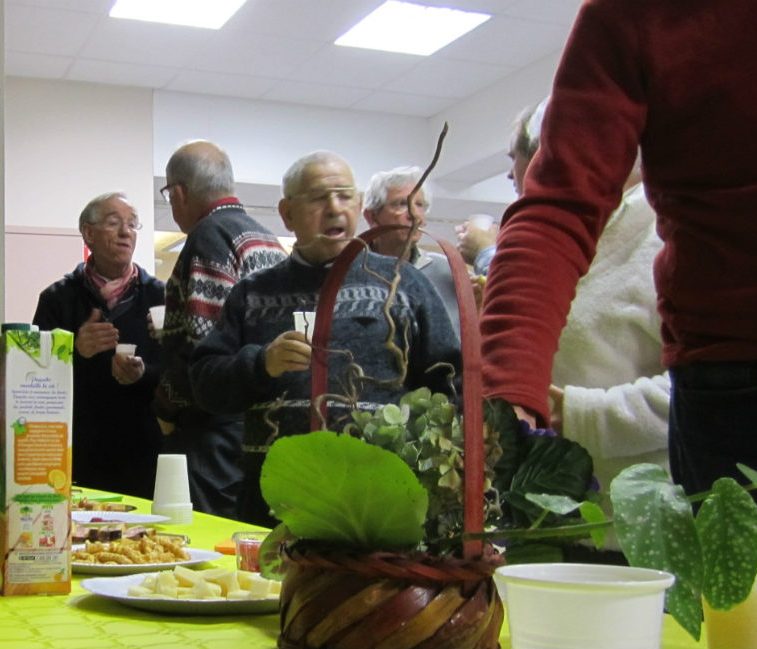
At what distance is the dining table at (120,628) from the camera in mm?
813

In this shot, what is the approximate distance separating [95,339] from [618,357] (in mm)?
2081

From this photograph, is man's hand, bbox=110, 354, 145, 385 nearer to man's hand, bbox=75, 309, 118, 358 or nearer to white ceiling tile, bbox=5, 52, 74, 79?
man's hand, bbox=75, 309, 118, 358

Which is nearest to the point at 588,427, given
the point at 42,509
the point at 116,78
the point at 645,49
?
the point at 645,49

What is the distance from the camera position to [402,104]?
684 cm

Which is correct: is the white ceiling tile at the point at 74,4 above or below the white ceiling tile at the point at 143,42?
above

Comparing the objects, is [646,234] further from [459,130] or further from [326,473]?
[459,130]

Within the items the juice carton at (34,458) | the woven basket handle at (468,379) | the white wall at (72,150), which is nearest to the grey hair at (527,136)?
the juice carton at (34,458)

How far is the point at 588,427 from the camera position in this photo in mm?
1589

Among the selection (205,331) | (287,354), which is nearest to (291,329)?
(287,354)

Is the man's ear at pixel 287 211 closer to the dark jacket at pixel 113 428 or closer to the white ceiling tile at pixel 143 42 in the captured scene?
the dark jacket at pixel 113 428

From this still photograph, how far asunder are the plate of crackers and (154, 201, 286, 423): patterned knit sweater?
140 centimetres

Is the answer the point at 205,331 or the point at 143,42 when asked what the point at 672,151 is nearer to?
the point at 205,331

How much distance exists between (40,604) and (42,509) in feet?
0.27

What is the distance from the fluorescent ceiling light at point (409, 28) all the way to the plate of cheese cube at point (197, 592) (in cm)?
454
